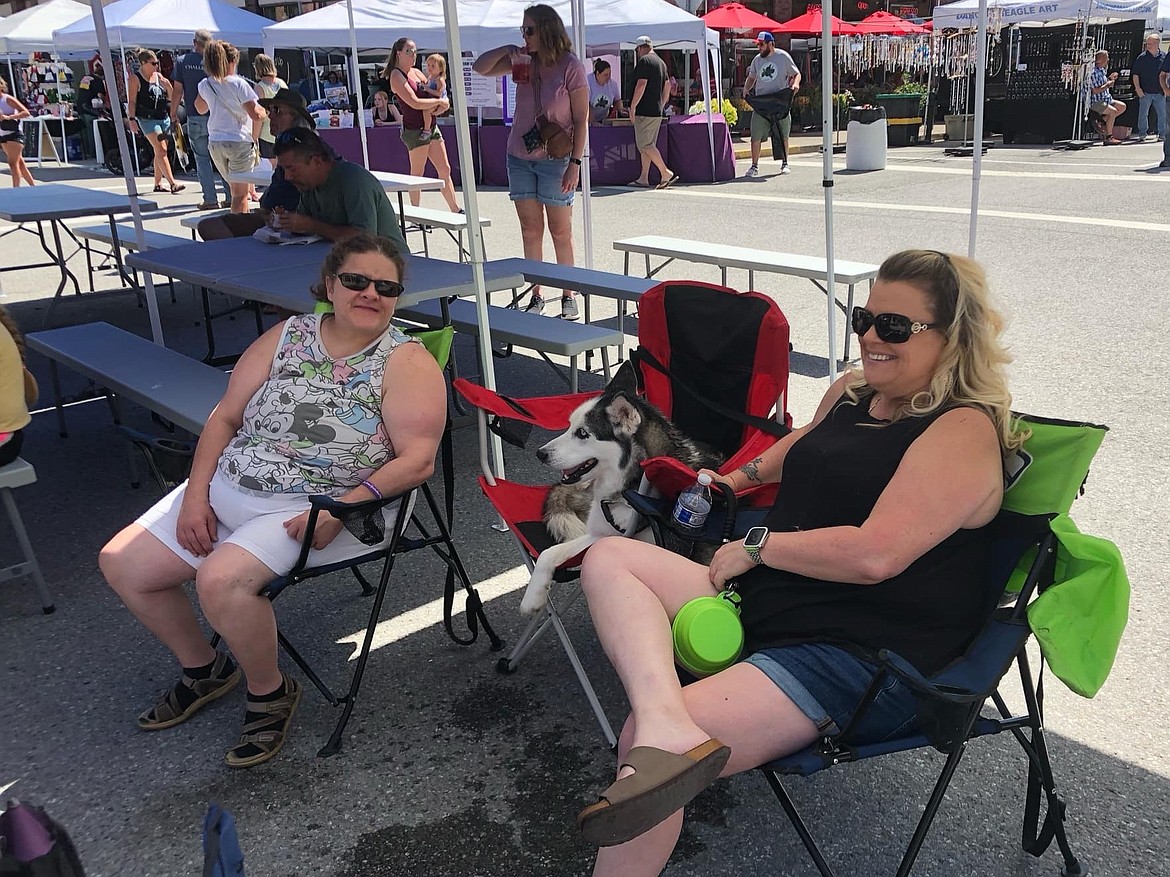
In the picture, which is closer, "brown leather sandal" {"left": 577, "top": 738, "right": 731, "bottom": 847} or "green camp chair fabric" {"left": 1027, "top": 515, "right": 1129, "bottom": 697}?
"brown leather sandal" {"left": 577, "top": 738, "right": 731, "bottom": 847}

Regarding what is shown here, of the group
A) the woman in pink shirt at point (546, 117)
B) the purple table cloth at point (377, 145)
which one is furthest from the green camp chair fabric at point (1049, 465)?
the purple table cloth at point (377, 145)

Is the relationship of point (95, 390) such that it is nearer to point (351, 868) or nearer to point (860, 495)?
point (351, 868)

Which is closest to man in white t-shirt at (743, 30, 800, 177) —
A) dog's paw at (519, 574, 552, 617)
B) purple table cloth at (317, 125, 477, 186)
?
purple table cloth at (317, 125, 477, 186)

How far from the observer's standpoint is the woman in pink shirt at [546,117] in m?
6.28

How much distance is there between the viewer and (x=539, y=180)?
6656 mm

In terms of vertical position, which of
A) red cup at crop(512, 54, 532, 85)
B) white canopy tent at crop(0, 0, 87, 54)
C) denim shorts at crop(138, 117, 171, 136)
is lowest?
red cup at crop(512, 54, 532, 85)

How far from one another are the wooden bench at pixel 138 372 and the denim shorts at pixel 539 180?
9.21 feet

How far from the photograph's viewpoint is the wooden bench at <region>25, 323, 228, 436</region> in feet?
12.2

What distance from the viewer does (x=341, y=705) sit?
9.17ft

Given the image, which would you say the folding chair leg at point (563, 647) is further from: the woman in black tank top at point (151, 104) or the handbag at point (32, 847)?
the woman in black tank top at point (151, 104)

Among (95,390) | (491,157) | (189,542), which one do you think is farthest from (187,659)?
(491,157)

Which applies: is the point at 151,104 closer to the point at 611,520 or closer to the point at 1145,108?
the point at 611,520

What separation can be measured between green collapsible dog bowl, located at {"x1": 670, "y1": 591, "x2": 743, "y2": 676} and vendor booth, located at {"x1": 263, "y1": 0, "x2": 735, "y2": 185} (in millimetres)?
8991

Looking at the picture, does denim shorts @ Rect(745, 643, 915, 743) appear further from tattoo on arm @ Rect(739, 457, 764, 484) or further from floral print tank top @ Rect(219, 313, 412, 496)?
floral print tank top @ Rect(219, 313, 412, 496)
